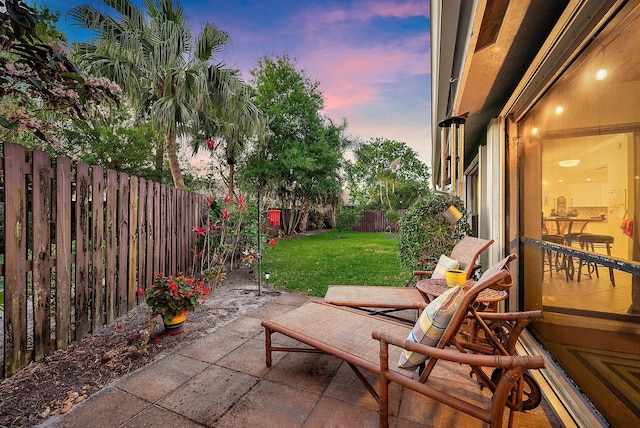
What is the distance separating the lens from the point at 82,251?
236 centimetres

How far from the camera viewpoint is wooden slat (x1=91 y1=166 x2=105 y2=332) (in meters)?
2.48

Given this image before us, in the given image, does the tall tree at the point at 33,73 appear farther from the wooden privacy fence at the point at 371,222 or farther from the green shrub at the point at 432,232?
the wooden privacy fence at the point at 371,222

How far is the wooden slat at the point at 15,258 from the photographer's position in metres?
1.80

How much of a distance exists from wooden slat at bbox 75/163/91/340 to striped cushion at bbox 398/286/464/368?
8.71 feet

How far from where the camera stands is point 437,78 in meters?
2.76

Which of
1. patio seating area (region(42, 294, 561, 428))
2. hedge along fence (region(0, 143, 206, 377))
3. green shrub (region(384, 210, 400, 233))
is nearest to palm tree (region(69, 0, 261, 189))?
hedge along fence (region(0, 143, 206, 377))

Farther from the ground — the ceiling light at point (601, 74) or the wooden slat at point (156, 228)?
the ceiling light at point (601, 74)

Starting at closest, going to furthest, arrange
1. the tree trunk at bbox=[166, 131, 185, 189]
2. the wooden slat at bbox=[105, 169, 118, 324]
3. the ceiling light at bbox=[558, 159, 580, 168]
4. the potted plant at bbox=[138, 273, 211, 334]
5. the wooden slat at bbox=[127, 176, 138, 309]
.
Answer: the ceiling light at bbox=[558, 159, 580, 168]
the potted plant at bbox=[138, 273, 211, 334]
the wooden slat at bbox=[105, 169, 118, 324]
the wooden slat at bbox=[127, 176, 138, 309]
the tree trunk at bbox=[166, 131, 185, 189]

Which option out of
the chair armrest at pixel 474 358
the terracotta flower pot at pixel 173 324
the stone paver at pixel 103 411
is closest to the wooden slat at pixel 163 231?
the terracotta flower pot at pixel 173 324

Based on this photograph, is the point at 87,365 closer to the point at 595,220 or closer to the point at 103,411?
the point at 103,411

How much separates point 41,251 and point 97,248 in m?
0.52

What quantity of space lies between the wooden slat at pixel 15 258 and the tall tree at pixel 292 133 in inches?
→ 386

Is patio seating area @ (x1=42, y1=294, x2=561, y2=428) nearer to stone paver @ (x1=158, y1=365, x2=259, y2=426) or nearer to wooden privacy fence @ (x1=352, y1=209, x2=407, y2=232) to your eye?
stone paver @ (x1=158, y1=365, x2=259, y2=426)

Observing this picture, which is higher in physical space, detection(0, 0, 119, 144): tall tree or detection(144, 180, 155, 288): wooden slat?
detection(0, 0, 119, 144): tall tree
